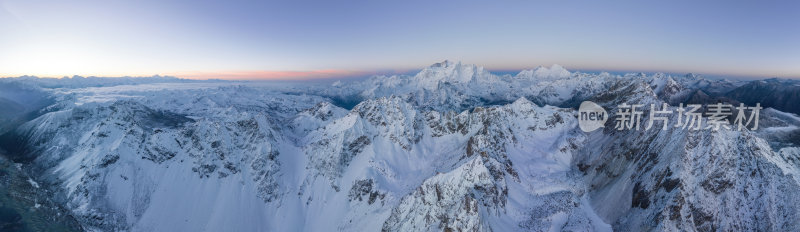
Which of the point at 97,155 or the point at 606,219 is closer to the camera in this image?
the point at 606,219

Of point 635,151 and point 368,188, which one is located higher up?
point 635,151

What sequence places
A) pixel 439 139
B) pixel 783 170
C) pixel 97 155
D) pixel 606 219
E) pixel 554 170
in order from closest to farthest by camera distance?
pixel 783 170 → pixel 606 219 → pixel 554 170 → pixel 97 155 → pixel 439 139

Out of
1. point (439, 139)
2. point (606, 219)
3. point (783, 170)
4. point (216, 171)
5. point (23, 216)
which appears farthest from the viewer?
point (439, 139)

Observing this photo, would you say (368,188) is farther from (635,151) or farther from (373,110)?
(635,151)

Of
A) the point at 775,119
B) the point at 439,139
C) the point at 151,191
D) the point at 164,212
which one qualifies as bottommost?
the point at 164,212

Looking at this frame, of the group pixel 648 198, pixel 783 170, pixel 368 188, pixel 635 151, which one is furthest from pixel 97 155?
pixel 783 170

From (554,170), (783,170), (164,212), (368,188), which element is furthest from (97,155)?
(783,170)
